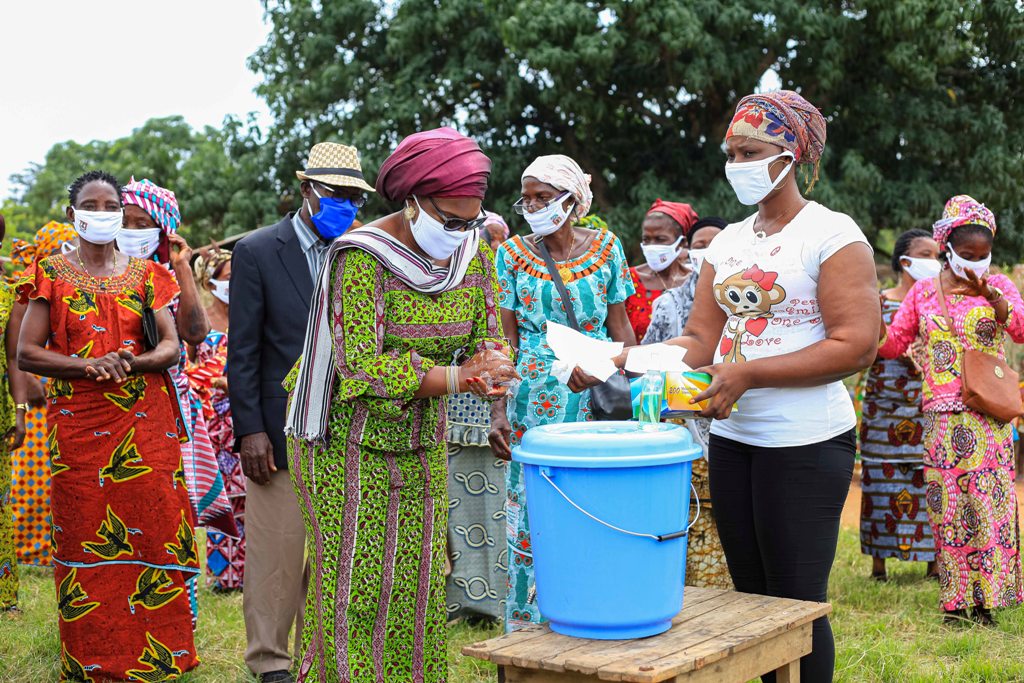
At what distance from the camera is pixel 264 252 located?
4.17 metres

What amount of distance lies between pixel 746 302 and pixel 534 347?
54.8 inches

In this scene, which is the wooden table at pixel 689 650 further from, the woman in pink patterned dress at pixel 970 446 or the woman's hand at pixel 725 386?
the woman in pink patterned dress at pixel 970 446

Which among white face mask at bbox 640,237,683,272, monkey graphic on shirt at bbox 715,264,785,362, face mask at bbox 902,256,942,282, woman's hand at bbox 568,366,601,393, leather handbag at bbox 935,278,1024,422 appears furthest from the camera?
face mask at bbox 902,256,942,282

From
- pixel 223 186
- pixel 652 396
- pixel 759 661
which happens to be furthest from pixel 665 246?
pixel 223 186

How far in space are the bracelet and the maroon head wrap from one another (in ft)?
1.65

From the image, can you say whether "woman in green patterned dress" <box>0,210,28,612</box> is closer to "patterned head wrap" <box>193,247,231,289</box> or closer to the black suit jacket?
"patterned head wrap" <box>193,247,231,289</box>

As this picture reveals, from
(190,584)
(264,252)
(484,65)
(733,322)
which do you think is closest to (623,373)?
(733,322)

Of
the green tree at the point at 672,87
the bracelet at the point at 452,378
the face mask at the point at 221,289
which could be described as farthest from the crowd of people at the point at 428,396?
the green tree at the point at 672,87

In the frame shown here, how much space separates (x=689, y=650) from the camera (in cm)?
268

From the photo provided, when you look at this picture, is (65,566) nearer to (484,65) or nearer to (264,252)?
(264,252)

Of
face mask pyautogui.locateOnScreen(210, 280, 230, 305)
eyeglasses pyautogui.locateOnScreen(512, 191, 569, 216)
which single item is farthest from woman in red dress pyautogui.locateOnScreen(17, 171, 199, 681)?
face mask pyautogui.locateOnScreen(210, 280, 230, 305)

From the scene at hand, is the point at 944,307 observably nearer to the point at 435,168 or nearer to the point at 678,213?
the point at 678,213

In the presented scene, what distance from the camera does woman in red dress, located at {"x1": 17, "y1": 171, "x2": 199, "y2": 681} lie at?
14.2ft

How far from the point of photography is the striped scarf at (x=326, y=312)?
2.97 meters
